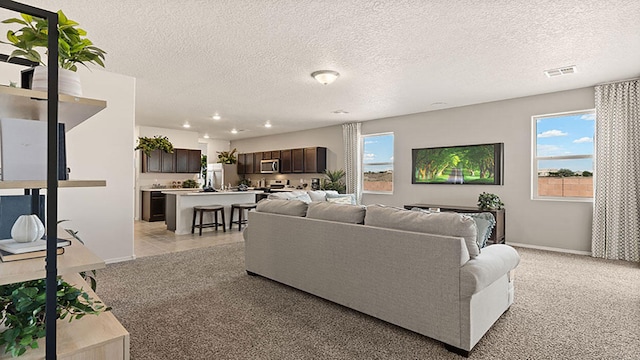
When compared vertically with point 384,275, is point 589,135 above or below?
above

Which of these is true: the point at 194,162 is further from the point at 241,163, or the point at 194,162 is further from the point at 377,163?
the point at 377,163

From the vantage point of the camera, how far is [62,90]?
1.19 metres

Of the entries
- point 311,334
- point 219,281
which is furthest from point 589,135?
point 219,281

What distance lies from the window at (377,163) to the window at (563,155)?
9.38ft

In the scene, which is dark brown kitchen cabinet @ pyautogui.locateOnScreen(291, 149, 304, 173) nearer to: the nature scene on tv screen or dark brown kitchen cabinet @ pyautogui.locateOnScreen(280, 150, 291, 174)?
dark brown kitchen cabinet @ pyautogui.locateOnScreen(280, 150, 291, 174)

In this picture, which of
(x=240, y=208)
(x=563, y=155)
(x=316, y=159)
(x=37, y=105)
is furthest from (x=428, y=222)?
(x=316, y=159)

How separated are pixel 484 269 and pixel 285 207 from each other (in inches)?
78.1

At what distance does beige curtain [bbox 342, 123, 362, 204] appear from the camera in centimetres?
787

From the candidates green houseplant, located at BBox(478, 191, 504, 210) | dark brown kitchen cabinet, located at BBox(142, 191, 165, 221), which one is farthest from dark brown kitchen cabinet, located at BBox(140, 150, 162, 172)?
green houseplant, located at BBox(478, 191, 504, 210)

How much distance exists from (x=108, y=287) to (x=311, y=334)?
2.31 metres

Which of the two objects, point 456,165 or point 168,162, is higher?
point 168,162

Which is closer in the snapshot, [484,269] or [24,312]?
[24,312]

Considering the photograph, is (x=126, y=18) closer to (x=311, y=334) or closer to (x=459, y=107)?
(x=311, y=334)

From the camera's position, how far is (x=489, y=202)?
211 inches
